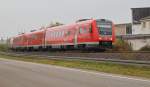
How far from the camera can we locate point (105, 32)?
119 ft

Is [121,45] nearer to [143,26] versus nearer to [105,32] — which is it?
[105,32]

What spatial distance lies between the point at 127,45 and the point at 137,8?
38.1m

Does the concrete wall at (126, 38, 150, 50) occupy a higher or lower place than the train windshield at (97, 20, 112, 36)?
lower

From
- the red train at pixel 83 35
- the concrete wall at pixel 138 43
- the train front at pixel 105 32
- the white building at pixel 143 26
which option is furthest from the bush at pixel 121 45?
the white building at pixel 143 26

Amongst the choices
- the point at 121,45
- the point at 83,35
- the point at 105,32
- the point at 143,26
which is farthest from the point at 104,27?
the point at 143,26

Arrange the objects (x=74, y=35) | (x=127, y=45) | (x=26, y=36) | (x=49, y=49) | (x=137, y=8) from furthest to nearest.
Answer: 1. (x=137, y=8)
2. (x=26, y=36)
3. (x=49, y=49)
4. (x=127, y=45)
5. (x=74, y=35)

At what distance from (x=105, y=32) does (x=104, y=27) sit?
483mm

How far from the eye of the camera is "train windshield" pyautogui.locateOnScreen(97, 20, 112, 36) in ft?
118

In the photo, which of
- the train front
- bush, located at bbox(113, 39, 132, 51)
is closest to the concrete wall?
bush, located at bbox(113, 39, 132, 51)

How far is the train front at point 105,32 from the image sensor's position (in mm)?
35719

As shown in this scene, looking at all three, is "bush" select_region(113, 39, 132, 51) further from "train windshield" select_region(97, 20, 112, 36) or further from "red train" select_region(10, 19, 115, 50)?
"train windshield" select_region(97, 20, 112, 36)

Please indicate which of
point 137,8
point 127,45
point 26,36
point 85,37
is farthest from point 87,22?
point 137,8

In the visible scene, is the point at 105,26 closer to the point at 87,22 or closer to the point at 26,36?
the point at 87,22

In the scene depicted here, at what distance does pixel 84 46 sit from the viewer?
36406 mm
